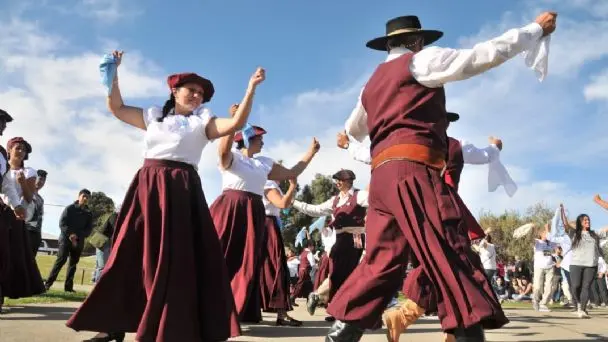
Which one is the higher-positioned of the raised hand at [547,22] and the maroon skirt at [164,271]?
the raised hand at [547,22]

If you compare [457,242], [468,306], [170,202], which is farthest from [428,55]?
[170,202]

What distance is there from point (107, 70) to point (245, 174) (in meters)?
2.03

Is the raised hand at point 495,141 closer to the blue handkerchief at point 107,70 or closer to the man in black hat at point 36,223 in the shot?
the blue handkerchief at point 107,70

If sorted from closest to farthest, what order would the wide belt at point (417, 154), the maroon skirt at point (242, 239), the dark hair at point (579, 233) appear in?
the wide belt at point (417, 154) → the maroon skirt at point (242, 239) → the dark hair at point (579, 233)

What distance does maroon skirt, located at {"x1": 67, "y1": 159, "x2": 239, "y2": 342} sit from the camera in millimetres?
3631

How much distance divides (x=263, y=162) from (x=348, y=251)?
7.26 ft

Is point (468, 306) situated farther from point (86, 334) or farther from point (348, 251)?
point (348, 251)

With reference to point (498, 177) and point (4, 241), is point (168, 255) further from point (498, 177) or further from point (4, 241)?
point (4, 241)

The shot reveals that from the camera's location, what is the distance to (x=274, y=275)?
678 centimetres

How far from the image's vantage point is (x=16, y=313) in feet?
20.0

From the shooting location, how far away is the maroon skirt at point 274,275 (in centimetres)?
655

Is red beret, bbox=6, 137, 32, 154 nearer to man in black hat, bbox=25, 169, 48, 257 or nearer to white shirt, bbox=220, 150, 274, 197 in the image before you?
white shirt, bbox=220, 150, 274, 197

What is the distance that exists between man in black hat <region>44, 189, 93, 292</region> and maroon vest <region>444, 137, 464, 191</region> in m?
7.89

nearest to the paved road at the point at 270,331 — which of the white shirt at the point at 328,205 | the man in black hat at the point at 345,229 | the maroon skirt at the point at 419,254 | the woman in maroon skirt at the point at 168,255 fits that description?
the man in black hat at the point at 345,229
